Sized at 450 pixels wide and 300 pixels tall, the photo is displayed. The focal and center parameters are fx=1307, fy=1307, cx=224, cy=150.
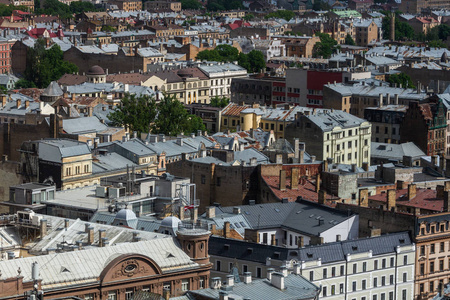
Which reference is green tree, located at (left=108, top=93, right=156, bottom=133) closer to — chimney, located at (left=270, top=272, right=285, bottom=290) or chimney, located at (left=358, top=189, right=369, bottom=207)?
chimney, located at (left=358, top=189, right=369, bottom=207)

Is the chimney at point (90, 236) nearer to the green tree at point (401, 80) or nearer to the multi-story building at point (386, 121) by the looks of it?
the multi-story building at point (386, 121)

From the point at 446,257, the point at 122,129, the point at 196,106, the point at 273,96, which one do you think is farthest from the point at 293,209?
the point at 273,96

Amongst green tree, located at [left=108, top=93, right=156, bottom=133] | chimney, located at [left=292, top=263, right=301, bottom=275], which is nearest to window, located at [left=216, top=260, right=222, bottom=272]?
chimney, located at [left=292, top=263, right=301, bottom=275]

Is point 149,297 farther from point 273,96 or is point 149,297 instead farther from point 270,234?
point 273,96

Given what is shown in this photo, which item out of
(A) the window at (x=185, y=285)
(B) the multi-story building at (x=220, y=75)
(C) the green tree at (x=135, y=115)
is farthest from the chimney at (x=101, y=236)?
(B) the multi-story building at (x=220, y=75)

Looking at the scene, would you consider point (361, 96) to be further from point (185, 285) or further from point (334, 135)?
point (185, 285)

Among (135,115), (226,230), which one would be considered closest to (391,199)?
(226,230)
